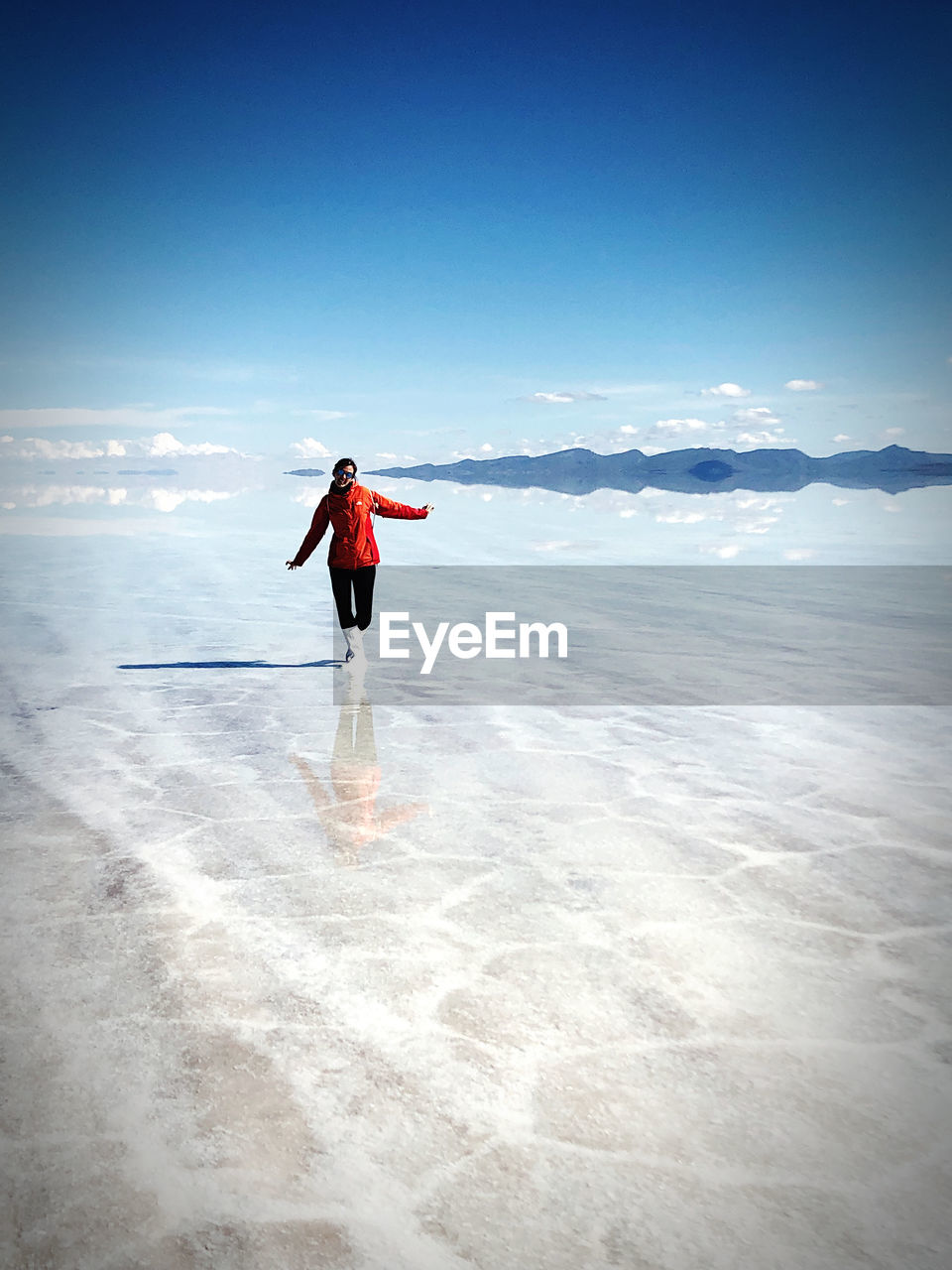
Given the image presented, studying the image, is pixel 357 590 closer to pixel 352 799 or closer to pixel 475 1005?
pixel 352 799

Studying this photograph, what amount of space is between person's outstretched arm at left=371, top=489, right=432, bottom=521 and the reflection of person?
2552 mm

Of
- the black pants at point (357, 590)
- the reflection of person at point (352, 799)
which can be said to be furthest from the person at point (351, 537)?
the reflection of person at point (352, 799)

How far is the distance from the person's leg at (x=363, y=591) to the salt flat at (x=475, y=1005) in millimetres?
2586

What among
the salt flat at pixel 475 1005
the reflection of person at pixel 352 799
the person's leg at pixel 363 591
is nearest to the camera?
the salt flat at pixel 475 1005

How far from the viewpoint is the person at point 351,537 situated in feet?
23.5

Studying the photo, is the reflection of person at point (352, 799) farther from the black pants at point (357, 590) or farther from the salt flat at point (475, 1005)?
the black pants at point (357, 590)

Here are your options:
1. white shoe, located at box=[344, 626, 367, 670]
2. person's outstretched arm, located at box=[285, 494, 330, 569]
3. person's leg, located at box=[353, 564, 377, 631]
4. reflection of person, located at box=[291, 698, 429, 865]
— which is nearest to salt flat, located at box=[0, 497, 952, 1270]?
reflection of person, located at box=[291, 698, 429, 865]

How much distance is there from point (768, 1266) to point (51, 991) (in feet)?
5.97

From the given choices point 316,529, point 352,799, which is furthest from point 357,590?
point 352,799

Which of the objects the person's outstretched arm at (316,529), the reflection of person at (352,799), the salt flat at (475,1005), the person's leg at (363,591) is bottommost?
the salt flat at (475,1005)

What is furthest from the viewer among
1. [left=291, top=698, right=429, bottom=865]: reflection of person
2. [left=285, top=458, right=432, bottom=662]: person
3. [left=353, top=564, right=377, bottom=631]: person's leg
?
[left=353, top=564, right=377, bottom=631]: person's leg

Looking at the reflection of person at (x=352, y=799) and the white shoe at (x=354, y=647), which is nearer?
the reflection of person at (x=352, y=799)

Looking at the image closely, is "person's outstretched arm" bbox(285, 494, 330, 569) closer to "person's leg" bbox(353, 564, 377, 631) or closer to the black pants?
the black pants

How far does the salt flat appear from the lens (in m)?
1.73
